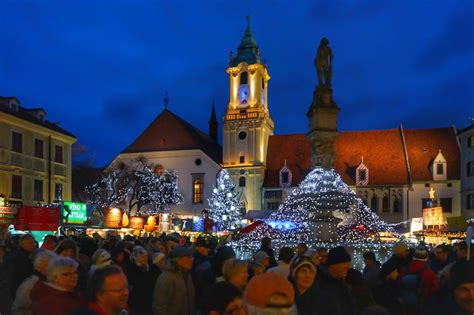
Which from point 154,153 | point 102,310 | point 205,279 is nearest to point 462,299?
point 102,310

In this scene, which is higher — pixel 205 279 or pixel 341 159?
pixel 341 159

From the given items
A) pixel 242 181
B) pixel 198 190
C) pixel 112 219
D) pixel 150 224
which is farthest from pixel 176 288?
pixel 198 190

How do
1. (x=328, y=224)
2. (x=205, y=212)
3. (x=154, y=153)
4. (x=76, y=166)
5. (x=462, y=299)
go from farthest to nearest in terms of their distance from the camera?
(x=76, y=166)
(x=154, y=153)
(x=205, y=212)
(x=328, y=224)
(x=462, y=299)

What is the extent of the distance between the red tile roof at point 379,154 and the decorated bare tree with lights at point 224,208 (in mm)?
5871

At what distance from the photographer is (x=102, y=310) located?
3594 millimetres

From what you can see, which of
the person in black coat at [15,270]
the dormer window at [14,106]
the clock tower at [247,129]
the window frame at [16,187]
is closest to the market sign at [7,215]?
the window frame at [16,187]

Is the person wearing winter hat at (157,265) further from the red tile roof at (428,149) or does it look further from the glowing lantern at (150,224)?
the red tile roof at (428,149)

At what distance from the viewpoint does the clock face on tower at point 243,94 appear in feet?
182

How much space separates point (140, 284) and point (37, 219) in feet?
36.6

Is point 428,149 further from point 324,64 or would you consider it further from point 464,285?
point 464,285

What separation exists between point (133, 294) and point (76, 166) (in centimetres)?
6059

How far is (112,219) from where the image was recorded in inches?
1179

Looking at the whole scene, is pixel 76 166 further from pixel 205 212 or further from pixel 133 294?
pixel 133 294

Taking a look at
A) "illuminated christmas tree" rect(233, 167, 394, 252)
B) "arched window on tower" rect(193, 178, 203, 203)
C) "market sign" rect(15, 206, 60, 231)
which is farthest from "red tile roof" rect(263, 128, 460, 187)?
"market sign" rect(15, 206, 60, 231)
